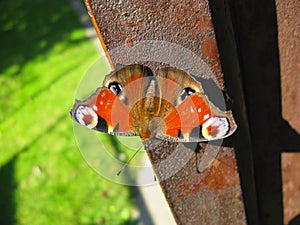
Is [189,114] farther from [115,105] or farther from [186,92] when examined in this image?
[115,105]

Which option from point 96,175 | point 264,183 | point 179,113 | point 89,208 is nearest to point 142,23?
point 179,113

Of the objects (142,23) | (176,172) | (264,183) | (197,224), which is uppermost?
(142,23)

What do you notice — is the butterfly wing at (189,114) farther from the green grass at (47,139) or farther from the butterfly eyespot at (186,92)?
the green grass at (47,139)

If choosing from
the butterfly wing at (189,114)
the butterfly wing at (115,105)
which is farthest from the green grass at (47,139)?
the butterfly wing at (189,114)

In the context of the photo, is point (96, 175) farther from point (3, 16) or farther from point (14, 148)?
point (3, 16)

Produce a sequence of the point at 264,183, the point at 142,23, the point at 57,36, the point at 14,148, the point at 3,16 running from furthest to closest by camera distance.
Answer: the point at 3,16
the point at 57,36
the point at 14,148
the point at 264,183
the point at 142,23

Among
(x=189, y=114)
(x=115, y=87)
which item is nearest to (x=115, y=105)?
(x=115, y=87)

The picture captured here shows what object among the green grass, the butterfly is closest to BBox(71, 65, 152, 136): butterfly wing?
the butterfly
